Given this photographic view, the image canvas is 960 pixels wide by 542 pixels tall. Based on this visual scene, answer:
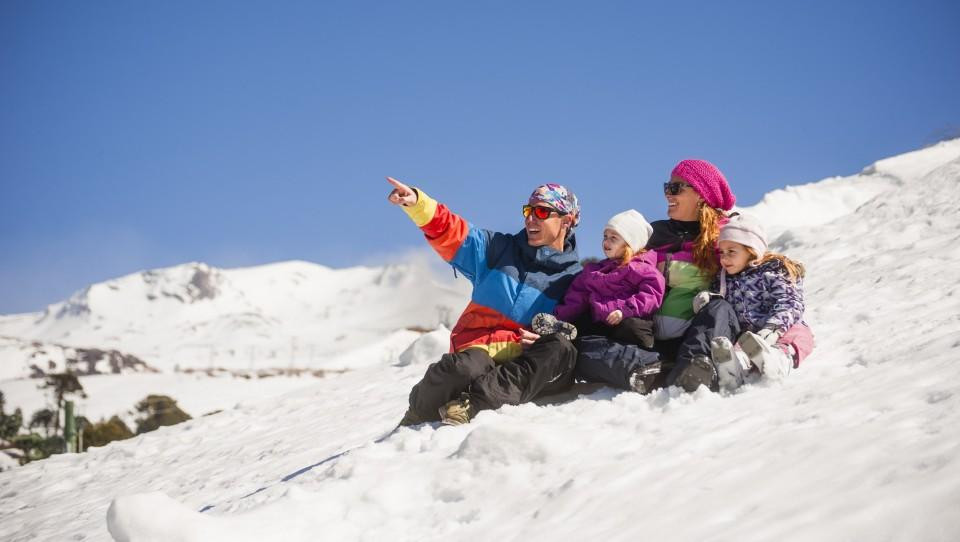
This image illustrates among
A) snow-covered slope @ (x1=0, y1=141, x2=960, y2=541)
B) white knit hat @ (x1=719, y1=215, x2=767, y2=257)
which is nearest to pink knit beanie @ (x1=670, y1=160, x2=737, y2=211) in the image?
white knit hat @ (x1=719, y1=215, x2=767, y2=257)

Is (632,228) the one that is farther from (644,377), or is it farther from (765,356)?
(765,356)

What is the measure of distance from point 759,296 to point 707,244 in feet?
1.60

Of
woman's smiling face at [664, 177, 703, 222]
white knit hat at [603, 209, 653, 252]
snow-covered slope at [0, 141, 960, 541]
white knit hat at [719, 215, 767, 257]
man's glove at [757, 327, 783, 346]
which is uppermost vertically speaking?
woman's smiling face at [664, 177, 703, 222]

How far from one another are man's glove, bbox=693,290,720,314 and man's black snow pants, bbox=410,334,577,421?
0.80m

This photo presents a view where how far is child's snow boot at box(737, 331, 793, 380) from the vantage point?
389 cm

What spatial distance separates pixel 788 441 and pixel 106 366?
448 ft

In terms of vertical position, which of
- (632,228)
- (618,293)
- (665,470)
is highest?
(632,228)

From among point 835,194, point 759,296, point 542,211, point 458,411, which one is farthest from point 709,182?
point 835,194

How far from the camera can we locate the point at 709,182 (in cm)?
486

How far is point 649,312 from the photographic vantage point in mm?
4508

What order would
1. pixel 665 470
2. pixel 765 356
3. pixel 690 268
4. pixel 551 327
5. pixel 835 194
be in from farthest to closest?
1. pixel 835 194
2. pixel 690 268
3. pixel 551 327
4. pixel 765 356
5. pixel 665 470

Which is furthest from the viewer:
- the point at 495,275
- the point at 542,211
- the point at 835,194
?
the point at 835,194

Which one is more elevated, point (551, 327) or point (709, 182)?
point (709, 182)

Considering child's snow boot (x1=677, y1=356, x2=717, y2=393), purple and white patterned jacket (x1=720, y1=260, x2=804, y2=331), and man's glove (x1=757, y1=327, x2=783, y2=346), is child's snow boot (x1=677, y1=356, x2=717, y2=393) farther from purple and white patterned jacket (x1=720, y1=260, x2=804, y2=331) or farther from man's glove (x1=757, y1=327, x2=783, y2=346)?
purple and white patterned jacket (x1=720, y1=260, x2=804, y2=331)
